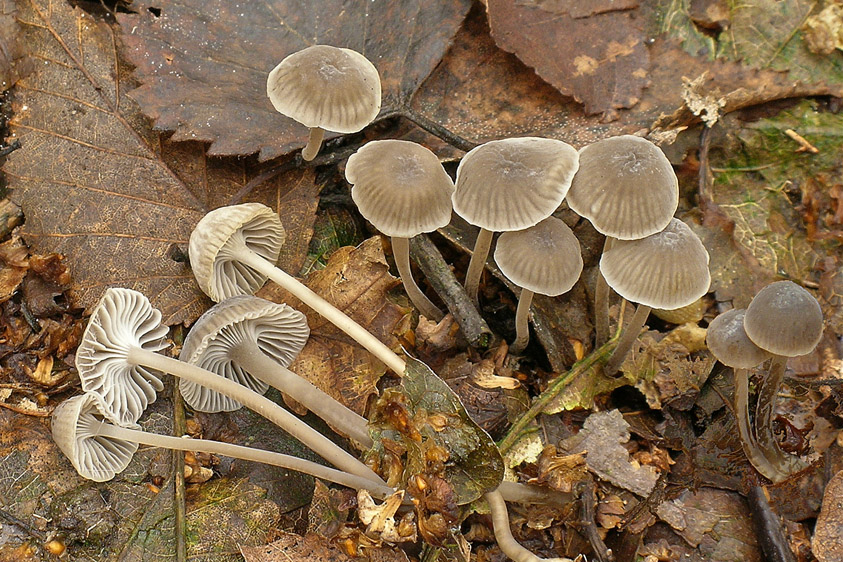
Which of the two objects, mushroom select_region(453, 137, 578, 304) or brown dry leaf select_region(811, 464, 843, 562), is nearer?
mushroom select_region(453, 137, 578, 304)

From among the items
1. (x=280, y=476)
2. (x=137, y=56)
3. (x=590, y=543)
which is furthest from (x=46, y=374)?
(x=590, y=543)

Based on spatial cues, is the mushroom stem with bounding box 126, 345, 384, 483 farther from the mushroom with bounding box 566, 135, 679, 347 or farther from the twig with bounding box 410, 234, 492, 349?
the mushroom with bounding box 566, 135, 679, 347

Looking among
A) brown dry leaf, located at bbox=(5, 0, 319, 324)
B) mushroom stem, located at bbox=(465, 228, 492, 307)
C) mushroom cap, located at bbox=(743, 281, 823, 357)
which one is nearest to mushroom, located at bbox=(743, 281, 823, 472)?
mushroom cap, located at bbox=(743, 281, 823, 357)

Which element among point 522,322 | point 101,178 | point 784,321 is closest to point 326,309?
point 522,322

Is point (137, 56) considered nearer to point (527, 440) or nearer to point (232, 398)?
point (232, 398)

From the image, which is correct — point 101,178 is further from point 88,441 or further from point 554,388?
point 554,388

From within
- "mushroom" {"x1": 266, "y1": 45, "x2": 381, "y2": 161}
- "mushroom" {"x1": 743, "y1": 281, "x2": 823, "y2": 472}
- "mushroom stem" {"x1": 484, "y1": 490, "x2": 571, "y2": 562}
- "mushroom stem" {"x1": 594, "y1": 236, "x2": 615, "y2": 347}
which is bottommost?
"mushroom stem" {"x1": 484, "y1": 490, "x2": 571, "y2": 562}

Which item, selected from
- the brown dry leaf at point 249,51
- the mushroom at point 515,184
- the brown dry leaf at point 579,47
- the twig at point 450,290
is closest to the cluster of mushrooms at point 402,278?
the mushroom at point 515,184
